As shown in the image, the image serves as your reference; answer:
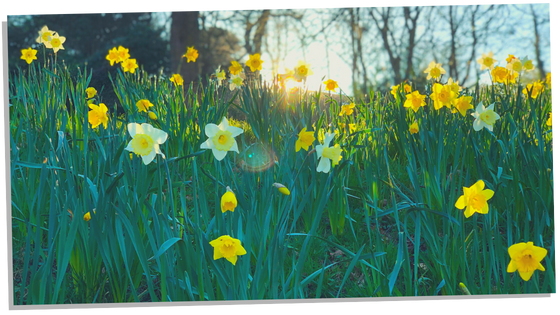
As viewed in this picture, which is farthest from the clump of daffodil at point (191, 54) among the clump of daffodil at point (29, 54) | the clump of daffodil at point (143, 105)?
the clump of daffodil at point (29, 54)

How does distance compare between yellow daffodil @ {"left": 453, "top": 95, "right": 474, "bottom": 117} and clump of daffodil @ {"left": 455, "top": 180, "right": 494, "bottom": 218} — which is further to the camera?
yellow daffodil @ {"left": 453, "top": 95, "right": 474, "bottom": 117}

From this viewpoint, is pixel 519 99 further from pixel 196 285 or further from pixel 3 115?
pixel 3 115

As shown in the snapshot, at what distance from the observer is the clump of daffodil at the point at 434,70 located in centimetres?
188

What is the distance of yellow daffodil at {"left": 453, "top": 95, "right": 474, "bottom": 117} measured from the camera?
1.79m

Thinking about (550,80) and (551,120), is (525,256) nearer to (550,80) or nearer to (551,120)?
(551,120)

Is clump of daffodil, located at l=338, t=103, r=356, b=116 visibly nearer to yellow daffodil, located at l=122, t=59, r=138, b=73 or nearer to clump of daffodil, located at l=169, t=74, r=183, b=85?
clump of daffodil, located at l=169, t=74, r=183, b=85

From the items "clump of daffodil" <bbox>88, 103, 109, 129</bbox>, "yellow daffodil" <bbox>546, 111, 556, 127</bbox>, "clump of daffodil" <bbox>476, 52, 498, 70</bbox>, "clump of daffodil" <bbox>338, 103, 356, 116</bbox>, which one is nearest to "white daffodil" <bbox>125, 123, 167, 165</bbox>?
"clump of daffodil" <bbox>88, 103, 109, 129</bbox>

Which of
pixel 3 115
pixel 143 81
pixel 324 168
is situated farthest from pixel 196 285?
pixel 143 81

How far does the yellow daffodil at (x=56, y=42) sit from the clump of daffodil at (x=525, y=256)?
224 cm

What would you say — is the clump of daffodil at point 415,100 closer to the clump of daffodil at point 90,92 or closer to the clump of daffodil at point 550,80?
the clump of daffodil at point 550,80

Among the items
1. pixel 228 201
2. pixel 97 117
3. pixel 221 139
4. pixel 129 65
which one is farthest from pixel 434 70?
pixel 129 65

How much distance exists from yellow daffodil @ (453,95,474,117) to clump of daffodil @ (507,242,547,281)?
73cm

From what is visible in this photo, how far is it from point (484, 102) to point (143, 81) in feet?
6.05

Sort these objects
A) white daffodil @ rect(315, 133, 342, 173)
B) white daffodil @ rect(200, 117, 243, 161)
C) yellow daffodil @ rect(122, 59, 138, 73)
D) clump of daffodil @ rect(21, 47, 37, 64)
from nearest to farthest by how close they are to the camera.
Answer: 1. white daffodil @ rect(200, 117, 243, 161)
2. white daffodil @ rect(315, 133, 342, 173)
3. clump of daffodil @ rect(21, 47, 37, 64)
4. yellow daffodil @ rect(122, 59, 138, 73)
